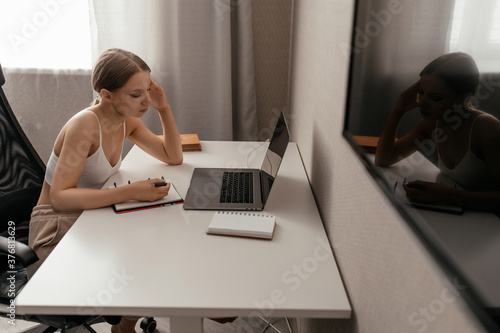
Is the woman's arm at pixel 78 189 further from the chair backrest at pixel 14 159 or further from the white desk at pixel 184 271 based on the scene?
the chair backrest at pixel 14 159

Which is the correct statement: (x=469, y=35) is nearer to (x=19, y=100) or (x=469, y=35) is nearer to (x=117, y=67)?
(x=117, y=67)

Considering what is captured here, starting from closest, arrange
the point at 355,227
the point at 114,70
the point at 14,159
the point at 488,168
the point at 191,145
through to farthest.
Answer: the point at 488,168
the point at 355,227
the point at 114,70
the point at 14,159
the point at 191,145

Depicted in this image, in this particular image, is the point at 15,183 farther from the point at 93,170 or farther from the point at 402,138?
the point at 402,138

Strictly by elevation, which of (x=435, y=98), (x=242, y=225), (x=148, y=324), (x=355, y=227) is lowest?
(x=148, y=324)

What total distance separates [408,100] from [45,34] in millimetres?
2467

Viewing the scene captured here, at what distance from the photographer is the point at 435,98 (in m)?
0.47

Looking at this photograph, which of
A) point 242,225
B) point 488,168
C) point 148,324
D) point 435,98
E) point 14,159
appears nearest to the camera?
point 488,168

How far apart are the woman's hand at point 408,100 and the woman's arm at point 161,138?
118 cm

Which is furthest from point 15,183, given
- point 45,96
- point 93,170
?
point 45,96

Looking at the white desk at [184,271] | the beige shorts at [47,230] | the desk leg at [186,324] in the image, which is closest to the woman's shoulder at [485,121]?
the white desk at [184,271]

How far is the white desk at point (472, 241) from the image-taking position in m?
0.36

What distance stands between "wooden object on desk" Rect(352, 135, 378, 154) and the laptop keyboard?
1.84ft

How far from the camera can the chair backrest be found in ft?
4.97

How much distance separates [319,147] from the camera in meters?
1.39
